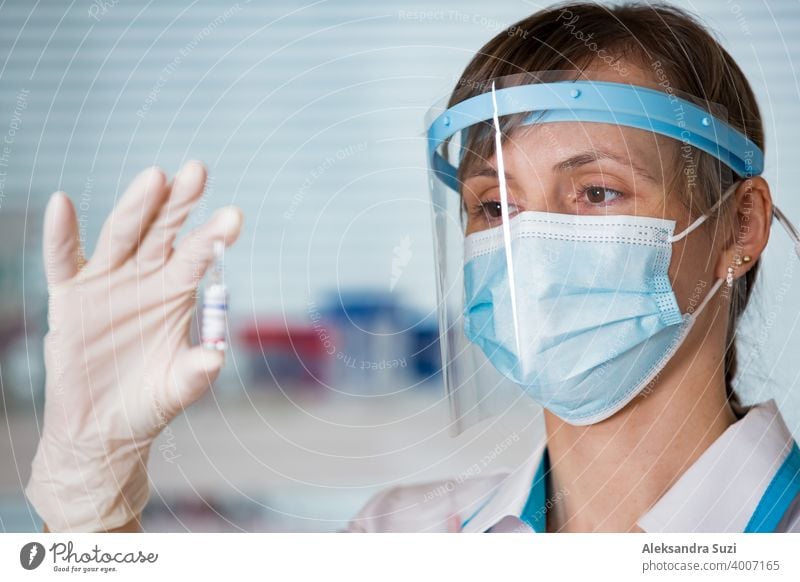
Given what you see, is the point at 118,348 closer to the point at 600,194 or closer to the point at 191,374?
the point at 191,374

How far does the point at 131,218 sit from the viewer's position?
49.5 inches

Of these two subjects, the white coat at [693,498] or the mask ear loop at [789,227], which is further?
the mask ear loop at [789,227]

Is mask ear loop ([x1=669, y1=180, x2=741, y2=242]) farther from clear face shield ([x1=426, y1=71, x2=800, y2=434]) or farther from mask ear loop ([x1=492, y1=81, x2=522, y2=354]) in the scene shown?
mask ear loop ([x1=492, y1=81, x2=522, y2=354])

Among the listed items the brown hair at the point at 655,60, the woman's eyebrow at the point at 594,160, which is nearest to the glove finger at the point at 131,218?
the brown hair at the point at 655,60

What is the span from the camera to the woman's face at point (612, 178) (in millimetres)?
1197

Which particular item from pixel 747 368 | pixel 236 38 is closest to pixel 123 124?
pixel 236 38

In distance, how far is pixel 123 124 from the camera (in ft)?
4.76

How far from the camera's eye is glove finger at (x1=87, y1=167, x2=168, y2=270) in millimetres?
1253

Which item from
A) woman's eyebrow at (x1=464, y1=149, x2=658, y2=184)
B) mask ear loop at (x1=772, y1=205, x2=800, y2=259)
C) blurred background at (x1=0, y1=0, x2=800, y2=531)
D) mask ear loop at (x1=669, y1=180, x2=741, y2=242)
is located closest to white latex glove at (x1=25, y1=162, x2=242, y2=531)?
blurred background at (x1=0, y1=0, x2=800, y2=531)

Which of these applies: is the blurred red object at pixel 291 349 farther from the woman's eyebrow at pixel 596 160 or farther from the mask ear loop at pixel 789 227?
the mask ear loop at pixel 789 227

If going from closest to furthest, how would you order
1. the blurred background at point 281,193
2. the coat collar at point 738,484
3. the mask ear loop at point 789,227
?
1. the coat collar at point 738,484
2. the mask ear loop at point 789,227
3. the blurred background at point 281,193

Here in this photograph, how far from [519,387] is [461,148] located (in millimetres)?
338

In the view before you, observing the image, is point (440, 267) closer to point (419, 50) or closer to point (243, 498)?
point (419, 50)
